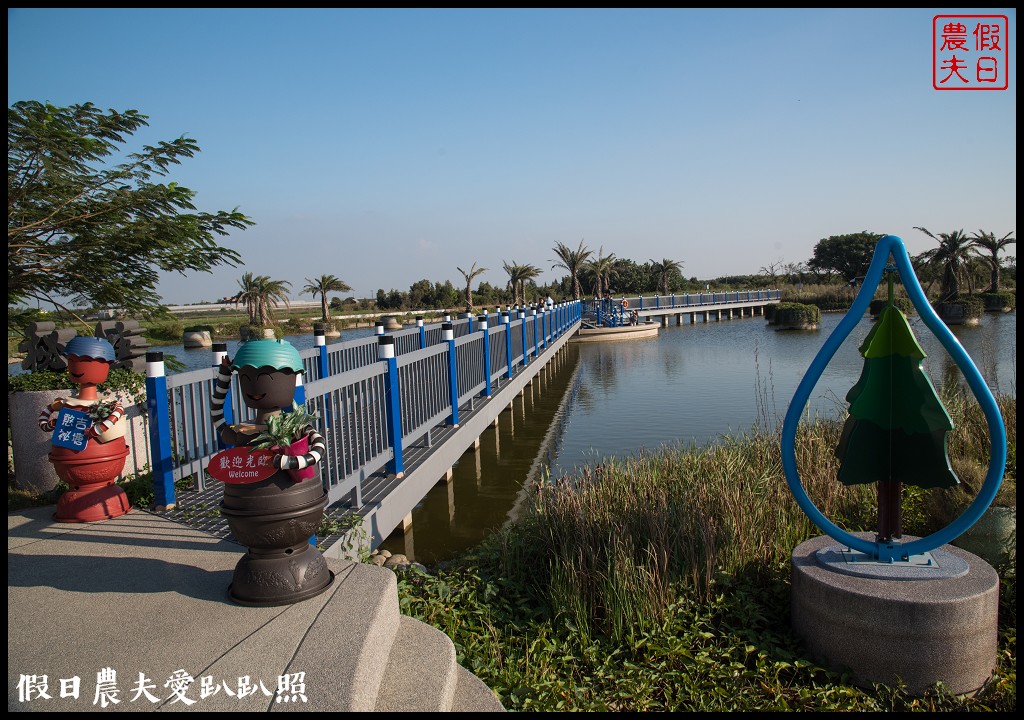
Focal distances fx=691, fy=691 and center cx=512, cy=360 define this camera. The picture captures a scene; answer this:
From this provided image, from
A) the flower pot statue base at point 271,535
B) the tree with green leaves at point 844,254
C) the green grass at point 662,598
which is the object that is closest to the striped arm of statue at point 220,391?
the flower pot statue base at point 271,535

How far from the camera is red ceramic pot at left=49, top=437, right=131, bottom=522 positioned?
5.06 m

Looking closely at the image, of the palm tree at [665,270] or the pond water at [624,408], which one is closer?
the pond water at [624,408]

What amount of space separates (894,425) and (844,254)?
307 ft

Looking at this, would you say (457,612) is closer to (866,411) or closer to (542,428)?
(866,411)

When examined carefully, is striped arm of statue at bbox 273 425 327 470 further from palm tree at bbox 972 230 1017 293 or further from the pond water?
palm tree at bbox 972 230 1017 293

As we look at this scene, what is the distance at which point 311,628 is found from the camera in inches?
129

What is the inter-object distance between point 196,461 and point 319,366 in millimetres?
3115

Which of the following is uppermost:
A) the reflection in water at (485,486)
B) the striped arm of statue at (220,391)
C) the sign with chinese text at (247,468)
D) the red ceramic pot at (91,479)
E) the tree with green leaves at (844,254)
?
the tree with green leaves at (844,254)

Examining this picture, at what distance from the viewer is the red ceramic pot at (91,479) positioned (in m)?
5.06

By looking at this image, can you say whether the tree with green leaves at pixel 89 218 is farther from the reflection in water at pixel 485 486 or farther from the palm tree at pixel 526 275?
the palm tree at pixel 526 275

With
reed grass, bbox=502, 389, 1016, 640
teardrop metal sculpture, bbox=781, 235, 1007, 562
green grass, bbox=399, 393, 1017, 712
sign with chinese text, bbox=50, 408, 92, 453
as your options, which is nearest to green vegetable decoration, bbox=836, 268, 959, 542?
teardrop metal sculpture, bbox=781, 235, 1007, 562

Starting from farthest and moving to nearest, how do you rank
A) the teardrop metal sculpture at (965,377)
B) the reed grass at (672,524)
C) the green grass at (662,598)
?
the reed grass at (672,524), the teardrop metal sculpture at (965,377), the green grass at (662,598)

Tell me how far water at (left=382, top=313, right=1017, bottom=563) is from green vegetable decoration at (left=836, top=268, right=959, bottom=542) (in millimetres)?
3792

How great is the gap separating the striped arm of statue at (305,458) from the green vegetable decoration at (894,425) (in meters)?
3.21
